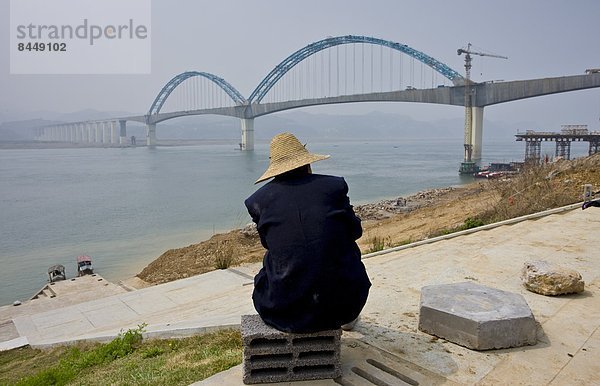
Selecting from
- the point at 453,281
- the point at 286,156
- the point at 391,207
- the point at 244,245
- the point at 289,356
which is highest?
the point at 286,156

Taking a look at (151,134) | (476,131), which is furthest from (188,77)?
(476,131)

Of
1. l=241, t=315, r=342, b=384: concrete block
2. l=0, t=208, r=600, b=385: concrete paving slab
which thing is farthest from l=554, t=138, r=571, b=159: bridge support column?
l=241, t=315, r=342, b=384: concrete block

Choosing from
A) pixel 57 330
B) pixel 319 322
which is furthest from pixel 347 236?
pixel 57 330

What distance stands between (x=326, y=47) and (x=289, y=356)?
60.6m

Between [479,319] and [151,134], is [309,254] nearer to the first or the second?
[479,319]

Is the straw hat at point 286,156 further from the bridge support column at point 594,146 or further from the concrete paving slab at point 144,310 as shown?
the bridge support column at point 594,146

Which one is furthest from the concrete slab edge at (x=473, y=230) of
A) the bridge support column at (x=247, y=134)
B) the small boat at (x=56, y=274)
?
the bridge support column at (x=247, y=134)

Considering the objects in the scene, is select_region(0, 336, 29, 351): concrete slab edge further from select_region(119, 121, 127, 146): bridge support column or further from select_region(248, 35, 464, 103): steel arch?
select_region(119, 121, 127, 146): bridge support column

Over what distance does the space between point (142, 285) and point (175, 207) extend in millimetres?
14608

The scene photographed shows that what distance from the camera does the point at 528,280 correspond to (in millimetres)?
3889

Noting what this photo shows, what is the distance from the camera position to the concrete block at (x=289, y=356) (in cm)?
240

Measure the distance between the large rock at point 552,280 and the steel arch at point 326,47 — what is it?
4291cm

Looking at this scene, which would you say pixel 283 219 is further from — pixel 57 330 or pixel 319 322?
pixel 57 330

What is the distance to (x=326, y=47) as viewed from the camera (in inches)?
2350
